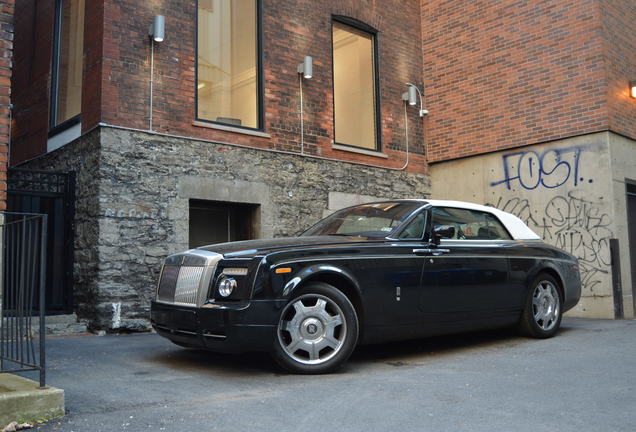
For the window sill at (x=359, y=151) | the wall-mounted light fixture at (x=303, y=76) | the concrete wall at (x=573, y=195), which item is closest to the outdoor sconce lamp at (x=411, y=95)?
the window sill at (x=359, y=151)

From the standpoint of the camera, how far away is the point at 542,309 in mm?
7270

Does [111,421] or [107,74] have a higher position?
[107,74]

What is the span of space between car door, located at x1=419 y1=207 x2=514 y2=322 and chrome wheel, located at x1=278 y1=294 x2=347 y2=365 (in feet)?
3.62

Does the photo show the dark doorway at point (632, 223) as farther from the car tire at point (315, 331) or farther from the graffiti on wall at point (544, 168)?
the car tire at point (315, 331)

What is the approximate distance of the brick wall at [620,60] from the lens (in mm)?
10875

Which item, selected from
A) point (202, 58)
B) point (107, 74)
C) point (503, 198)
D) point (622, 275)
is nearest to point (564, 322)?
point (622, 275)

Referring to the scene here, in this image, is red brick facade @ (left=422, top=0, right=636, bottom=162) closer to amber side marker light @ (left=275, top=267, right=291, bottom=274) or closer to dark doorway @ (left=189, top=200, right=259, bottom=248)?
dark doorway @ (left=189, top=200, right=259, bottom=248)

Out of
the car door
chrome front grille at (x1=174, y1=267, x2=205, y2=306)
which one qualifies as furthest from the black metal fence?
the car door

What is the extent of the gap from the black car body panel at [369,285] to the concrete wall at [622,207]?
13.5 feet

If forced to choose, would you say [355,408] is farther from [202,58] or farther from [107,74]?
[202,58]

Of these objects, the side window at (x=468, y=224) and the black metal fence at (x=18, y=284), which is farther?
the side window at (x=468, y=224)

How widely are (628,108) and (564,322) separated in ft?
14.9

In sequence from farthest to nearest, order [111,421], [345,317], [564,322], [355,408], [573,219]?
1. [573,219]
2. [564,322]
3. [345,317]
4. [355,408]
5. [111,421]

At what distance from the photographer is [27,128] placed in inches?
450
